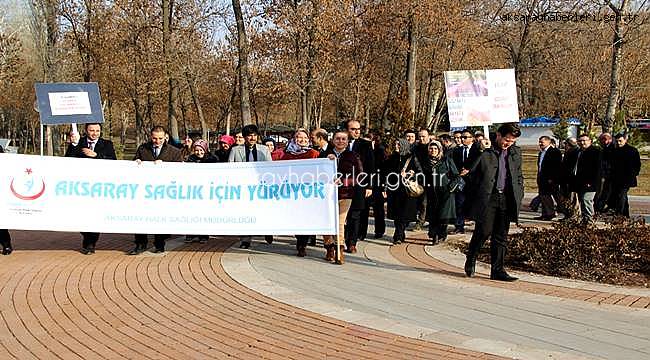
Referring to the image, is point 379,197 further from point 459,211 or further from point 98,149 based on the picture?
point 98,149

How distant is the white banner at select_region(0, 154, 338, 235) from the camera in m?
8.98

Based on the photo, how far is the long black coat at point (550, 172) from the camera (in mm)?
13398

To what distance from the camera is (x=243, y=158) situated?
9758 millimetres

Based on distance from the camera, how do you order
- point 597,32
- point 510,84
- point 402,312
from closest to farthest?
point 402,312, point 510,84, point 597,32

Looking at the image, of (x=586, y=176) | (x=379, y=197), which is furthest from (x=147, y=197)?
(x=586, y=176)

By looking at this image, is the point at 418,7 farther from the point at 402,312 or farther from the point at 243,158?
the point at 402,312

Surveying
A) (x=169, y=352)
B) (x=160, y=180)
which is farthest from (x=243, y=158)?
(x=169, y=352)

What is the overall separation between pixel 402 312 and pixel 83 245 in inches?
211

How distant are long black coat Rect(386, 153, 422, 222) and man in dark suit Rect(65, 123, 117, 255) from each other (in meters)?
4.57

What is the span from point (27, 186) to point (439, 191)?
A: 20.7ft

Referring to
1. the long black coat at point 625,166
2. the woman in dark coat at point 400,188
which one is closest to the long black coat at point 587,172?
the long black coat at point 625,166

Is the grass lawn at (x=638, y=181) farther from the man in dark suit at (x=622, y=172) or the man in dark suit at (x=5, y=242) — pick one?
the man in dark suit at (x=5, y=242)

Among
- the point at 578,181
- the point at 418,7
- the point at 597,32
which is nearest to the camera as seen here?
the point at 578,181

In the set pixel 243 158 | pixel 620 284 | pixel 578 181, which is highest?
pixel 243 158
